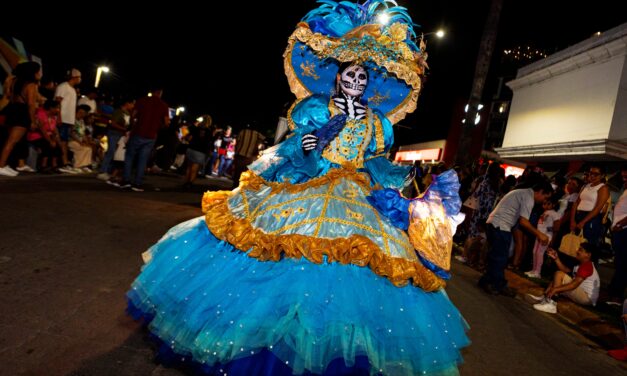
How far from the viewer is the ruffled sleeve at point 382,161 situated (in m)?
3.32

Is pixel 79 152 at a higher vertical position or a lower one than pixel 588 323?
higher

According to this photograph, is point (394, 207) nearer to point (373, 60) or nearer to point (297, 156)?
point (297, 156)

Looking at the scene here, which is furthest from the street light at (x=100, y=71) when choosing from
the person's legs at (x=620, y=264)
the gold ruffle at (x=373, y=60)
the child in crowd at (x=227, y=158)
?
the person's legs at (x=620, y=264)

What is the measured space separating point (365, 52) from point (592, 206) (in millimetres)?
6208

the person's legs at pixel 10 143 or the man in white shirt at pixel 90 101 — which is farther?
the man in white shirt at pixel 90 101

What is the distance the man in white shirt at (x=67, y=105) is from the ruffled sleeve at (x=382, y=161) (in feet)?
25.9

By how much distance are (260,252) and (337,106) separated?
164cm

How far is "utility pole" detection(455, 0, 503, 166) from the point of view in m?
12.2

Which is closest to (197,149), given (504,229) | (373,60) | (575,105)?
(504,229)

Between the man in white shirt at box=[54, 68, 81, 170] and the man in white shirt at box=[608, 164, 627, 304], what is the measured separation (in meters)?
10.7

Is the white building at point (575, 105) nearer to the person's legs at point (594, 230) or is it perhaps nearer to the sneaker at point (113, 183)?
the person's legs at point (594, 230)

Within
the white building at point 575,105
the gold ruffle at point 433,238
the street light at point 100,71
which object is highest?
the white building at point 575,105

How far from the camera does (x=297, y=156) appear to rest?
126 inches

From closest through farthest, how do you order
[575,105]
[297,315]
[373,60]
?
[297,315]
[373,60]
[575,105]
